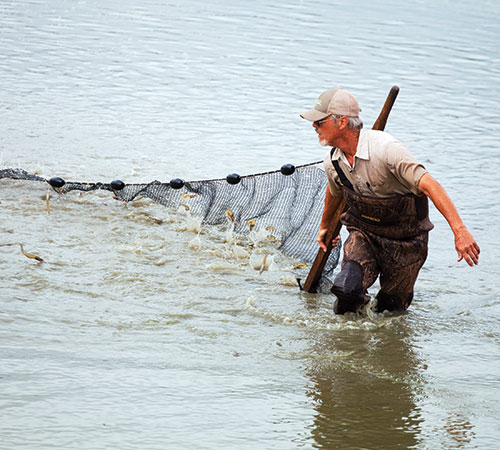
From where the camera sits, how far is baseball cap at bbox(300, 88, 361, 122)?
493 cm

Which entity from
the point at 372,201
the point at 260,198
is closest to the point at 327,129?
the point at 372,201

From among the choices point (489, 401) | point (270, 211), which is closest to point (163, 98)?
point (270, 211)

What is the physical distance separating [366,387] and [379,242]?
1107 millimetres

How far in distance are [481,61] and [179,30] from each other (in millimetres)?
6944

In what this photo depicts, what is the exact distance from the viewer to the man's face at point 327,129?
496 cm

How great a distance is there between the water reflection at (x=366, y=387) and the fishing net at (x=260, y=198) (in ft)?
5.72

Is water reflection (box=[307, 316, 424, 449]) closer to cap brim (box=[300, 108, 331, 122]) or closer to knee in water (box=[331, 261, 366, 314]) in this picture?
knee in water (box=[331, 261, 366, 314])

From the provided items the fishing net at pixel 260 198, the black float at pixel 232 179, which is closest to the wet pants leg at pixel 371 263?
the fishing net at pixel 260 198

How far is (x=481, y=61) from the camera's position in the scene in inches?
715

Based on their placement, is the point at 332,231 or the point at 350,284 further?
the point at 332,231

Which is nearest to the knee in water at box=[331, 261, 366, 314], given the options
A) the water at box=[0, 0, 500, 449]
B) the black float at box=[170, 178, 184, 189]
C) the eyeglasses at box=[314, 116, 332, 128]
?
the water at box=[0, 0, 500, 449]

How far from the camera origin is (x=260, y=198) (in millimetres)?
7312

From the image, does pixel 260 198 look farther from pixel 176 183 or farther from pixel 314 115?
pixel 314 115

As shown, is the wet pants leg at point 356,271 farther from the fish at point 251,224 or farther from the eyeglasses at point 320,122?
the fish at point 251,224
